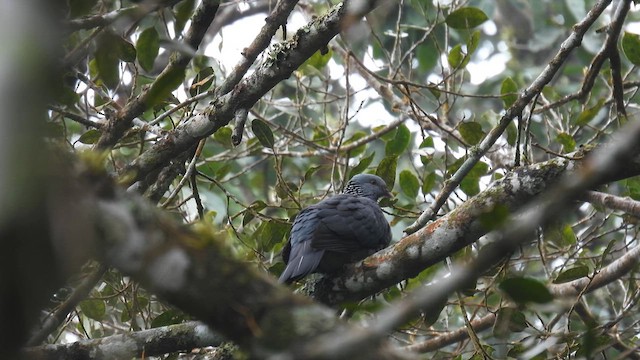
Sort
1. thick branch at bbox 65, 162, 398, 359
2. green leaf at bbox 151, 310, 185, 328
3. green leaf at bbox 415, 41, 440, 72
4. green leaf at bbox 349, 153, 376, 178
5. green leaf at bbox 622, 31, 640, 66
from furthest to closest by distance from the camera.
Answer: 1. green leaf at bbox 415, 41, 440, 72
2. green leaf at bbox 349, 153, 376, 178
3. green leaf at bbox 622, 31, 640, 66
4. green leaf at bbox 151, 310, 185, 328
5. thick branch at bbox 65, 162, 398, 359

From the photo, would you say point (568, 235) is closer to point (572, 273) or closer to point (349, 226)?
point (572, 273)

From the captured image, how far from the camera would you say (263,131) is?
5.27 m

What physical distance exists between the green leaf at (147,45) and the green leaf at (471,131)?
2.35 metres

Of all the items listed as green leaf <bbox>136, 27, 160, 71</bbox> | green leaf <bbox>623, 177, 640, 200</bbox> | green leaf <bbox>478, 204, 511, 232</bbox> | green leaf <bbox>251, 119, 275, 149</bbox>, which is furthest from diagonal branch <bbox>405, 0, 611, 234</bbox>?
green leaf <bbox>478, 204, 511, 232</bbox>

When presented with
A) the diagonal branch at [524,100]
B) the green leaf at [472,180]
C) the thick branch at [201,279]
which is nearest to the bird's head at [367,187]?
the green leaf at [472,180]

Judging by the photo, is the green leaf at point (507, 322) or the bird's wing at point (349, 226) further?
the bird's wing at point (349, 226)

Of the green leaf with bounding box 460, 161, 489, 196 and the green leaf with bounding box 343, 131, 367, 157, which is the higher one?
the green leaf with bounding box 343, 131, 367, 157

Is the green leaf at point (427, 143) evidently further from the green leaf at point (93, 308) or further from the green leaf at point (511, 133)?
the green leaf at point (93, 308)

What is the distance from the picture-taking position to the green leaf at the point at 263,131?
5.23 m

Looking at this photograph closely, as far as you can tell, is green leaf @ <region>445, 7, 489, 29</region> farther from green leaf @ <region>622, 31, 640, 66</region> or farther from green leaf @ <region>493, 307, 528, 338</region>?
green leaf @ <region>493, 307, 528, 338</region>

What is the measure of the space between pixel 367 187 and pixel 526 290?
4.12 meters

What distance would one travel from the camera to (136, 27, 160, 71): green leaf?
13.2 feet

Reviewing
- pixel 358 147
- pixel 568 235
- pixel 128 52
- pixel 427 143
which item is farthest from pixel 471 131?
pixel 128 52

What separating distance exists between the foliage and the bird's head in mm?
103
